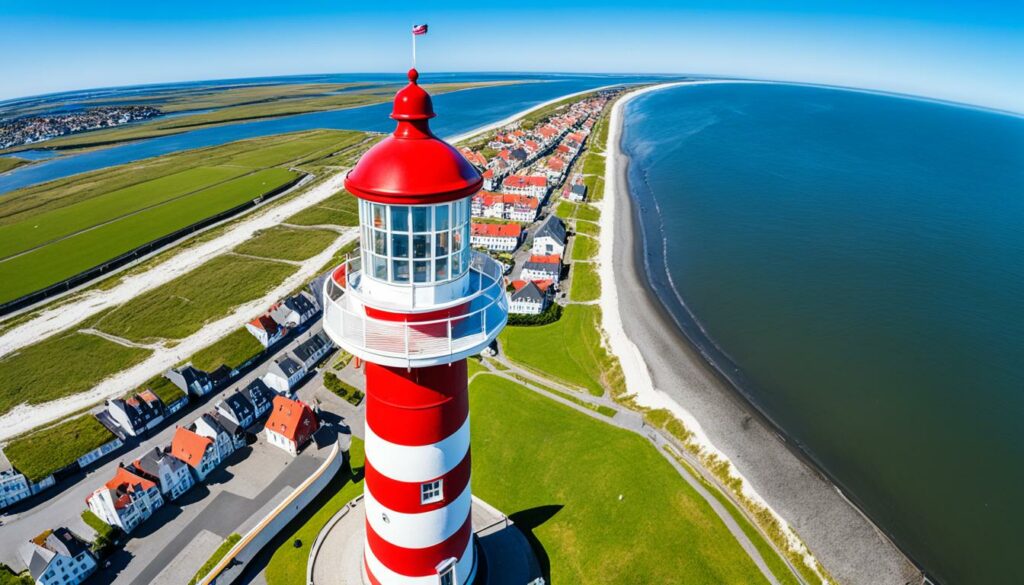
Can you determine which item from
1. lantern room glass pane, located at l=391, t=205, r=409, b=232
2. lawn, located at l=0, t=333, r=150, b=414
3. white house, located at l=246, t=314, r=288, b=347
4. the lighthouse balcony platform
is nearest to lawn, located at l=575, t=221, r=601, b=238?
white house, located at l=246, t=314, r=288, b=347

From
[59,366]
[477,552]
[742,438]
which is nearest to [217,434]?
[477,552]

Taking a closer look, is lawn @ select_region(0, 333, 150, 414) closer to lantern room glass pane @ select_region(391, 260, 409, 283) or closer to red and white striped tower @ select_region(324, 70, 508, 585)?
red and white striped tower @ select_region(324, 70, 508, 585)

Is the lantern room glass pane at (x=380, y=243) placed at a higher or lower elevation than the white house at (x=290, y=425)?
higher

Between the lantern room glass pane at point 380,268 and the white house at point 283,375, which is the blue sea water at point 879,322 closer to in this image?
the lantern room glass pane at point 380,268

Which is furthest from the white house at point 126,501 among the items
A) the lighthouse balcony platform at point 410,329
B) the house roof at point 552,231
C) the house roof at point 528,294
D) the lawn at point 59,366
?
the house roof at point 552,231

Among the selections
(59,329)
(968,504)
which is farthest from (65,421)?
(968,504)

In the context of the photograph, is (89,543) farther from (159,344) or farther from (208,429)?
(159,344)

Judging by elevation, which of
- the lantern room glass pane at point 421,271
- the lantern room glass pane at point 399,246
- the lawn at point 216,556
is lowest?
the lawn at point 216,556
